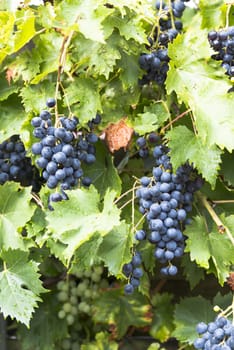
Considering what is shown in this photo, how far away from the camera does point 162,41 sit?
1576 mm

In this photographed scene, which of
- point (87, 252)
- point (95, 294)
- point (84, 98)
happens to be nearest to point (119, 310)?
point (95, 294)

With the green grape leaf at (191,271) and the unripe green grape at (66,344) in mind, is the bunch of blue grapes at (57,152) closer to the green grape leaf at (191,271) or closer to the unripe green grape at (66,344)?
the green grape leaf at (191,271)

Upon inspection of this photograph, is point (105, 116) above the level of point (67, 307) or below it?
above

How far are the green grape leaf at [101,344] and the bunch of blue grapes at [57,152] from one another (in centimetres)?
71

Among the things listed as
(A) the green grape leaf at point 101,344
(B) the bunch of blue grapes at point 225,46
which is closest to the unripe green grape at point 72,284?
(A) the green grape leaf at point 101,344

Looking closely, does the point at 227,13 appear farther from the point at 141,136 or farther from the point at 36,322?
the point at 36,322

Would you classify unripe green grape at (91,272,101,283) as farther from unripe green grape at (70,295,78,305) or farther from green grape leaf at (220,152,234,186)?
green grape leaf at (220,152,234,186)

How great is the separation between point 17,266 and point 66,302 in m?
0.58

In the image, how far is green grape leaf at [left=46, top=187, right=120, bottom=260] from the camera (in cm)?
126

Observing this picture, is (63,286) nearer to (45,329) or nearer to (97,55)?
(45,329)

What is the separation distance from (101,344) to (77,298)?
16 cm

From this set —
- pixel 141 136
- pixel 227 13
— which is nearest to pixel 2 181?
pixel 141 136

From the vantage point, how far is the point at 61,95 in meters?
1.52

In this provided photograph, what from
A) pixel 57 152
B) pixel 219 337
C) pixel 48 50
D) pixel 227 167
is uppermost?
pixel 48 50
